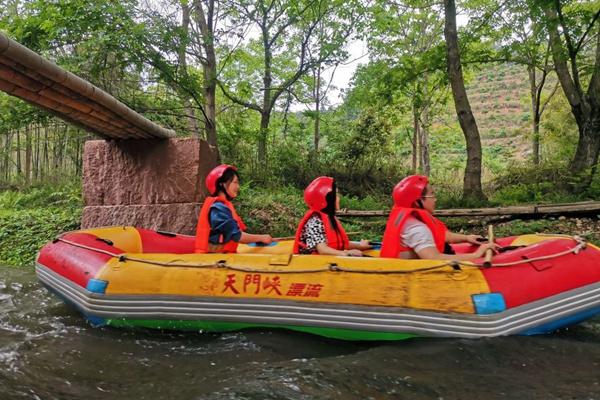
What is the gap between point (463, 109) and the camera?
8594mm

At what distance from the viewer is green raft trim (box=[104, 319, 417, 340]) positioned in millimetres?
3289

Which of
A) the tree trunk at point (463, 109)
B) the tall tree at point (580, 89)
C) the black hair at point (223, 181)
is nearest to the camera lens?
the black hair at point (223, 181)

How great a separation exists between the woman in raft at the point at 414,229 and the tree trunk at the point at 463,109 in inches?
201

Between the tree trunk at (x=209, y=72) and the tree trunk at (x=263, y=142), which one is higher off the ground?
the tree trunk at (x=209, y=72)

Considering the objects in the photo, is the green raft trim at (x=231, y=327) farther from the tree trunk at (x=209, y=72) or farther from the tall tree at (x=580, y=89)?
the tall tree at (x=580, y=89)

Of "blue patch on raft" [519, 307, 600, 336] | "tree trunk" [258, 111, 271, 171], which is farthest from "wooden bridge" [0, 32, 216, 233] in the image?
"blue patch on raft" [519, 307, 600, 336]

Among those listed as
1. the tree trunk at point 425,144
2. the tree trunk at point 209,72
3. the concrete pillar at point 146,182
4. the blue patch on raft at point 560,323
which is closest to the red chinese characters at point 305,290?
the blue patch on raft at point 560,323

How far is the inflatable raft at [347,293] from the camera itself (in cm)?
314

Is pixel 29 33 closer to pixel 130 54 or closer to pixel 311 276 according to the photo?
pixel 130 54

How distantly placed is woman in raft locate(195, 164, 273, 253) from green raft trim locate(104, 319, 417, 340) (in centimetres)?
88

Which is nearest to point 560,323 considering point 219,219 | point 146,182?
point 219,219

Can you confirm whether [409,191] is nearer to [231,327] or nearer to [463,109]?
[231,327]

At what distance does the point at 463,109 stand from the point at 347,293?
634 cm

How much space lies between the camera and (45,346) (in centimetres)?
329
